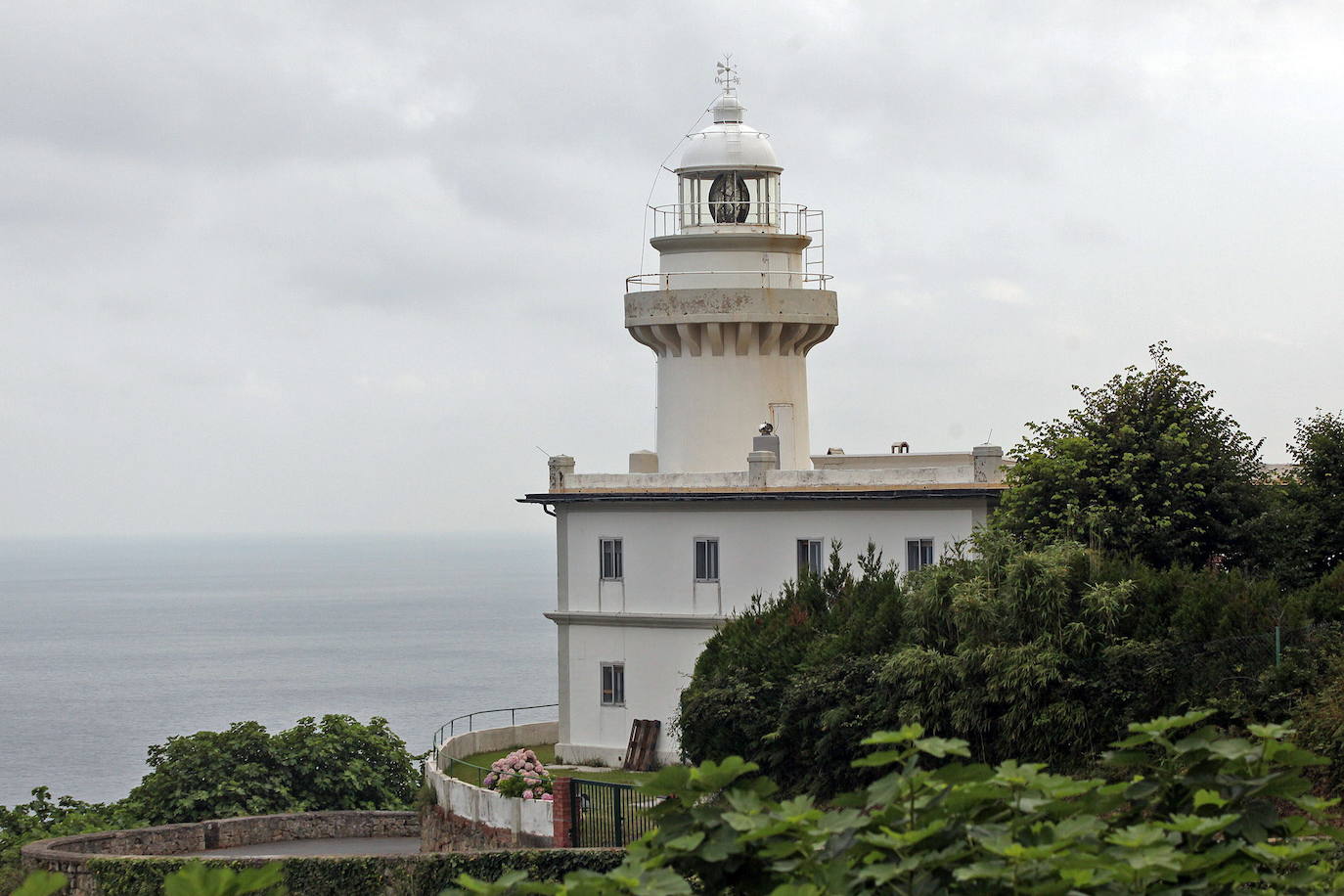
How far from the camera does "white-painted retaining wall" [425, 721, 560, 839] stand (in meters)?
32.8

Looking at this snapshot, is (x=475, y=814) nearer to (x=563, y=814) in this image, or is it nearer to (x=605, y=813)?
(x=563, y=814)

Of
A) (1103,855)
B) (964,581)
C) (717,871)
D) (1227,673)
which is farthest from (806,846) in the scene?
(964,581)

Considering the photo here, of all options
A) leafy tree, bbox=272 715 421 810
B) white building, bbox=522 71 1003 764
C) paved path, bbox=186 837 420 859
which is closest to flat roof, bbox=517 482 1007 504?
white building, bbox=522 71 1003 764

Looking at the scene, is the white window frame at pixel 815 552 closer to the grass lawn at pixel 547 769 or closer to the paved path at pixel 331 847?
the grass lawn at pixel 547 769

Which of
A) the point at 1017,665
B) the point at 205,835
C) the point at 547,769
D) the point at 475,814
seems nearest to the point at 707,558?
the point at 547,769

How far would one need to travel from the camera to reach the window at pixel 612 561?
137 ft

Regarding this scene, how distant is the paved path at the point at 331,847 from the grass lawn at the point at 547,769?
233cm

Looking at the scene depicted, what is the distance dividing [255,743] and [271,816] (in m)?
4.44

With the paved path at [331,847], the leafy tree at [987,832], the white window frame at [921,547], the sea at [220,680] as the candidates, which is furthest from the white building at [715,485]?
the sea at [220,680]

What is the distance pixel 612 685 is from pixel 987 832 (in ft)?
103

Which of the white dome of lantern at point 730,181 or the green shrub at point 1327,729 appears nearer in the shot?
the green shrub at point 1327,729

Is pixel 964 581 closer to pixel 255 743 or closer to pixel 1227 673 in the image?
pixel 1227 673

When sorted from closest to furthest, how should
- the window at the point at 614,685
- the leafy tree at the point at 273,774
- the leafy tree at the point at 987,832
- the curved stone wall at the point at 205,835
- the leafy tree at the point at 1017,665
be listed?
the leafy tree at the point at 987,832
the leafy tree at the point at 1017,665
the curved stone wall at the point at 205,835
the window at the point at 614,685
the leafy tree at the point at 273,774

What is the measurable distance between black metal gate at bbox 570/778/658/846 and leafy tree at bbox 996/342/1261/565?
29.3ft
